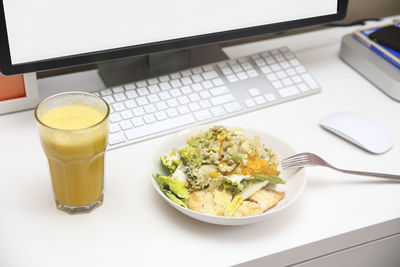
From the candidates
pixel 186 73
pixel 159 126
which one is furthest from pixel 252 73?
pixel 159 126

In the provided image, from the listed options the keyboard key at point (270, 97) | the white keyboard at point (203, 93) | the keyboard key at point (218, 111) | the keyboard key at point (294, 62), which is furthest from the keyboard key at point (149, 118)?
the keyboard key at point (294, 62)

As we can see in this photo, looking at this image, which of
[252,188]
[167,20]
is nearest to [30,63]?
[167,20]

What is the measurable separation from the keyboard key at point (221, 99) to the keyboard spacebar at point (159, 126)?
0.06m

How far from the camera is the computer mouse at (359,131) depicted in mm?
726

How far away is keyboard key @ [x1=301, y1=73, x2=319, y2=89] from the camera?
856mm

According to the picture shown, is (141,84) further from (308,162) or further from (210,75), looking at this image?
(308,162)

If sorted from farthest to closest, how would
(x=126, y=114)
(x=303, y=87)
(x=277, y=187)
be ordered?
1. (x=303, y=87)
2. (x=126, y=114)
3. (x=277, y=187)

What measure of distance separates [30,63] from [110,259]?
1.01 ft

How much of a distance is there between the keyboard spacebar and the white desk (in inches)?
0.6

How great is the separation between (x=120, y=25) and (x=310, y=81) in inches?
14.7

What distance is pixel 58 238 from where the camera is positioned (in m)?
0.56

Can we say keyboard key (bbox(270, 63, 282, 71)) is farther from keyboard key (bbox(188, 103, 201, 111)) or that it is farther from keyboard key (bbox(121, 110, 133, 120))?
keyboard key (bbox(121, 110, 133, 120))

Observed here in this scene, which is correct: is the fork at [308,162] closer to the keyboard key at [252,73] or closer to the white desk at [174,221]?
the white desk at [174,221]

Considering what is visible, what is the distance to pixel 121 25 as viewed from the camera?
0.70 metres
